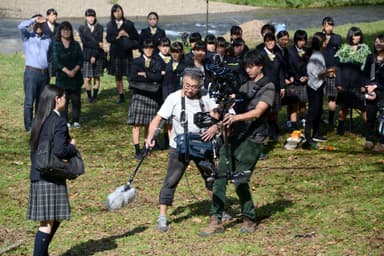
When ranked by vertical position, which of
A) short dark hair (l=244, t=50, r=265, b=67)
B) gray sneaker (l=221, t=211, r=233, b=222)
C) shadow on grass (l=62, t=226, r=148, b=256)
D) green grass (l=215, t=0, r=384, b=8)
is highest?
short dark hair (l=244, t=50, r=265, b=67)

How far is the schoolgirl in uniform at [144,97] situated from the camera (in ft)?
41.7

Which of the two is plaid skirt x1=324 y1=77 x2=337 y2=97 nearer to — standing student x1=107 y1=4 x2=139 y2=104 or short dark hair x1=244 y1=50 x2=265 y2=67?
standing student x1=107 y1=4 x2=139 y2=104

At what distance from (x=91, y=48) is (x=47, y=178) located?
9119 millimetres

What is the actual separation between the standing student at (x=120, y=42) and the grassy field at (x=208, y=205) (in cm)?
272

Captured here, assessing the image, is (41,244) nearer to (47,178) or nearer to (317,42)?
(47,178)

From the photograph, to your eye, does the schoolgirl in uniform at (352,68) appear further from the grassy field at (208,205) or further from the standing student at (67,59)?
the standing student at (67,59)

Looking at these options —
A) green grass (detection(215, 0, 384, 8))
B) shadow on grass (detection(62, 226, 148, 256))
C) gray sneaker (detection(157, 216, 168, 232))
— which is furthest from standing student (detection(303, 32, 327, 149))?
green grass (detection(215, 0, 384, 8))

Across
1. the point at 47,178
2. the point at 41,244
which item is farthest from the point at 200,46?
the point at 41,244

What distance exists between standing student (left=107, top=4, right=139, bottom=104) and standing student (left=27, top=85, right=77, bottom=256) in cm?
873

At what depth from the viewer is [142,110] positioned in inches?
502

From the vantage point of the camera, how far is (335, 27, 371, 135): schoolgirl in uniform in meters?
13.2

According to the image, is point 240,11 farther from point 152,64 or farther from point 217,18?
point 152,64

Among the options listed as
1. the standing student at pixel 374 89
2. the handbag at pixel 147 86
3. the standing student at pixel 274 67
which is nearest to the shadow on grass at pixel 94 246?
the handbag at pixel 147 86

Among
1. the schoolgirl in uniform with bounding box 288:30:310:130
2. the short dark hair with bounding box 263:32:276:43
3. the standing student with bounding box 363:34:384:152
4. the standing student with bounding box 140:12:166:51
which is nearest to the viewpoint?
the standing student with bounding box 363:34:384:152
